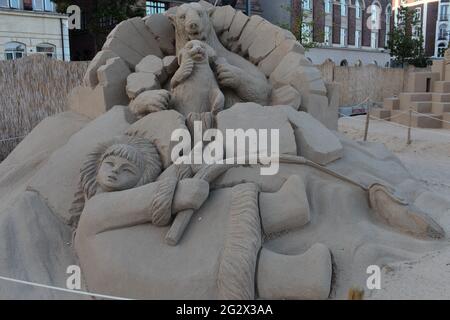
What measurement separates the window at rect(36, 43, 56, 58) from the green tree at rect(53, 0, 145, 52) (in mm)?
1180

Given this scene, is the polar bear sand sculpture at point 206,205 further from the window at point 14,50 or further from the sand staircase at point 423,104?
the window at point 14,50

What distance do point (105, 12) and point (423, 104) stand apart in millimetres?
8915

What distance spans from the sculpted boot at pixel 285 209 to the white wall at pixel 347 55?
19542 mm

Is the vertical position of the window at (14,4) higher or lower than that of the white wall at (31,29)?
higher

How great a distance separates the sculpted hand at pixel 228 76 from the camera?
376 centimetres

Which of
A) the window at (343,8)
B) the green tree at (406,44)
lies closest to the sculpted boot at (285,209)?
the window at (343,8)

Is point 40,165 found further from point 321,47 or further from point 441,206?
point 321,47

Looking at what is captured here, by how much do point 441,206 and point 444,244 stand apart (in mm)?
607

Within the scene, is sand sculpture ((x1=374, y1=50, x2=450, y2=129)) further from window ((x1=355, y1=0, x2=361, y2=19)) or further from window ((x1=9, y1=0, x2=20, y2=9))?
window ((x1=355, y1=0, x2=361, y2=19))

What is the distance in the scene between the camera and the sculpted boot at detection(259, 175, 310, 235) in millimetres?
2641

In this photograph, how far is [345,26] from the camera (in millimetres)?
23734

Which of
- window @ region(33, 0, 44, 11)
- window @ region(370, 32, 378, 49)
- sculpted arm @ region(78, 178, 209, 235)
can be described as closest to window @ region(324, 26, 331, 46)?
window @ region(370, 32, 378, 49)

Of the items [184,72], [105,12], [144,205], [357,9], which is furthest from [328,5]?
[144,205]

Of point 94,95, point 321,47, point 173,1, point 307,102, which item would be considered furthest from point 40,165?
point 321,47
